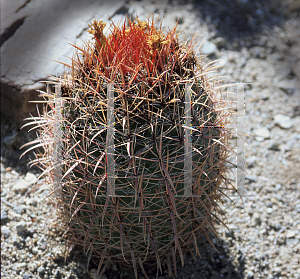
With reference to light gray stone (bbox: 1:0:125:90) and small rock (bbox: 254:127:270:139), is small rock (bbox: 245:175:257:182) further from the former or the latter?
light gray stone (bbox: 1:0:125:90)

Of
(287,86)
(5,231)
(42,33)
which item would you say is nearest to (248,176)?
(287,86)

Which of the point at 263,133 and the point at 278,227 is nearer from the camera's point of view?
the point at 278,227

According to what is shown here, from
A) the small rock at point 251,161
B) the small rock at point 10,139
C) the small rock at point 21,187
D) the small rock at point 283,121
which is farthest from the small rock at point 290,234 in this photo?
the small rock at point 10,139

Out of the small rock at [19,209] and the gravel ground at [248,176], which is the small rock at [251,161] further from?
the small rock at [19,209]

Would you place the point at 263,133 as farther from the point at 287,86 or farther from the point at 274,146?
the point at 287,86

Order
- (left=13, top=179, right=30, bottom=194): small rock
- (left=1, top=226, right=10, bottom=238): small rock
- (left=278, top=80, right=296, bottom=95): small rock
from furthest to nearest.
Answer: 1. (left=278, top=80, right=296, bottom=95): small rock
2. (left=13, top=179, right=30, bottom=194): small rock
3. (left=1, top=226, right=10, bottom=238): small rock

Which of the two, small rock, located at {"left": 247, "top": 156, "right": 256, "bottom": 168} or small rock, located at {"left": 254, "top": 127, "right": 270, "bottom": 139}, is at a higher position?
small rock, located at {"left": 254, "top": 127, "right": 270, "bottom": 139}

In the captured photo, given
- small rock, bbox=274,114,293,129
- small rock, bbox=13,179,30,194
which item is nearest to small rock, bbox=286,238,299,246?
small rock, bbox=274,114,293,129
